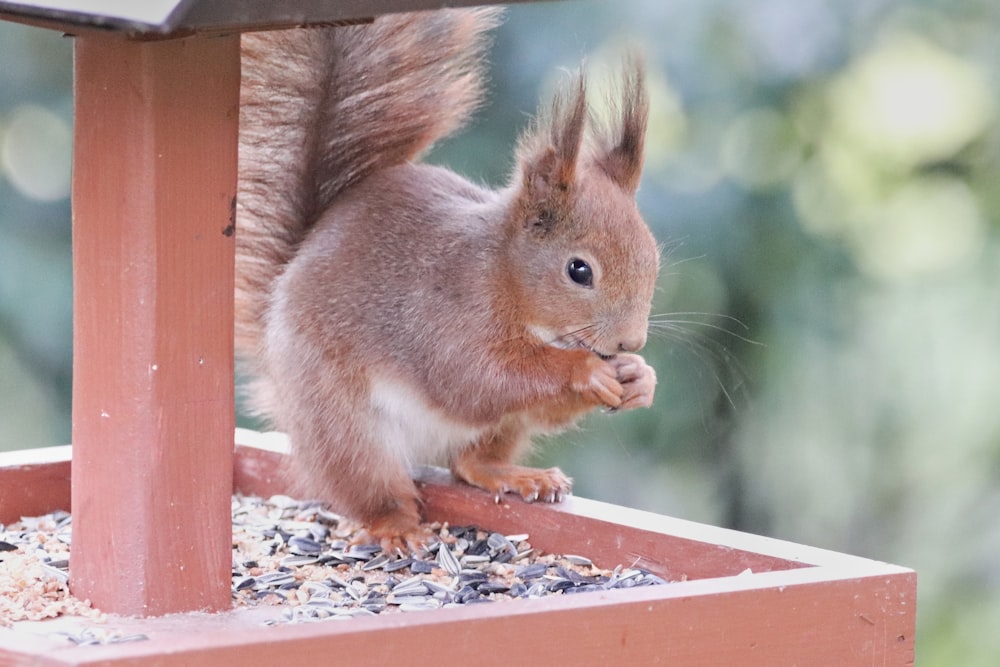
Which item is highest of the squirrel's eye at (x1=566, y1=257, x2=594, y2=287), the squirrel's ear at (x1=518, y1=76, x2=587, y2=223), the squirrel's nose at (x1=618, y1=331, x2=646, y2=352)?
the squirrel's ear at (x1=518, y1=76, x2=587, y2=223)

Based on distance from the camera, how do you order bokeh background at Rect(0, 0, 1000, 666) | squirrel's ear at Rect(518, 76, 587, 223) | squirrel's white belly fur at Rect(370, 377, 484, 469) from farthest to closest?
bokeh background at Rect(0, 0, 1000, 666) < squirrel's white belly fur at Rect(370, 377, 484, 469) < squirrel's ear at Rect(518, 76, 587, 223)

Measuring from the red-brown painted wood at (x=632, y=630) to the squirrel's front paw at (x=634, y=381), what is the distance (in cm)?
18

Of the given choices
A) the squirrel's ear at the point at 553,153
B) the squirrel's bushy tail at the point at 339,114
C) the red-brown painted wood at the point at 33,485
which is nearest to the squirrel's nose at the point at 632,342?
the squirrel's ear at the point at 553,153

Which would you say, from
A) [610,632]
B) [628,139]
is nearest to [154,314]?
[610,632]

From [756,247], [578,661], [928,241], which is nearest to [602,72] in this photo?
[756,247]

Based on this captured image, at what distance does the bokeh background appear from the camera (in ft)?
7.17

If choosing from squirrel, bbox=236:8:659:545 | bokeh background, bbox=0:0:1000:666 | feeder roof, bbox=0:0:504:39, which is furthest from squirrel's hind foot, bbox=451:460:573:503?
feeder roof, bbox=0:0:504:39

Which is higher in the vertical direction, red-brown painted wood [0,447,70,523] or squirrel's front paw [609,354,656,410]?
squirrel's front paw [609,354,656,410]

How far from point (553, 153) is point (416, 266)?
0.62 ft

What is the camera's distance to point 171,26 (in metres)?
1.09

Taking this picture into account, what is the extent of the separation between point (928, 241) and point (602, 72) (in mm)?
549

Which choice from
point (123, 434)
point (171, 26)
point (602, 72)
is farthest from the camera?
point (602, 72)

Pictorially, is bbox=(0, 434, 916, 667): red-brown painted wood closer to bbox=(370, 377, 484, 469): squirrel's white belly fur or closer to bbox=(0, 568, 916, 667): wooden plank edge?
bbox=(0, 568, 916, 667): wooden plank edge

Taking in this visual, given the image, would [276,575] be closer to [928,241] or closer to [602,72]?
[602,72]
